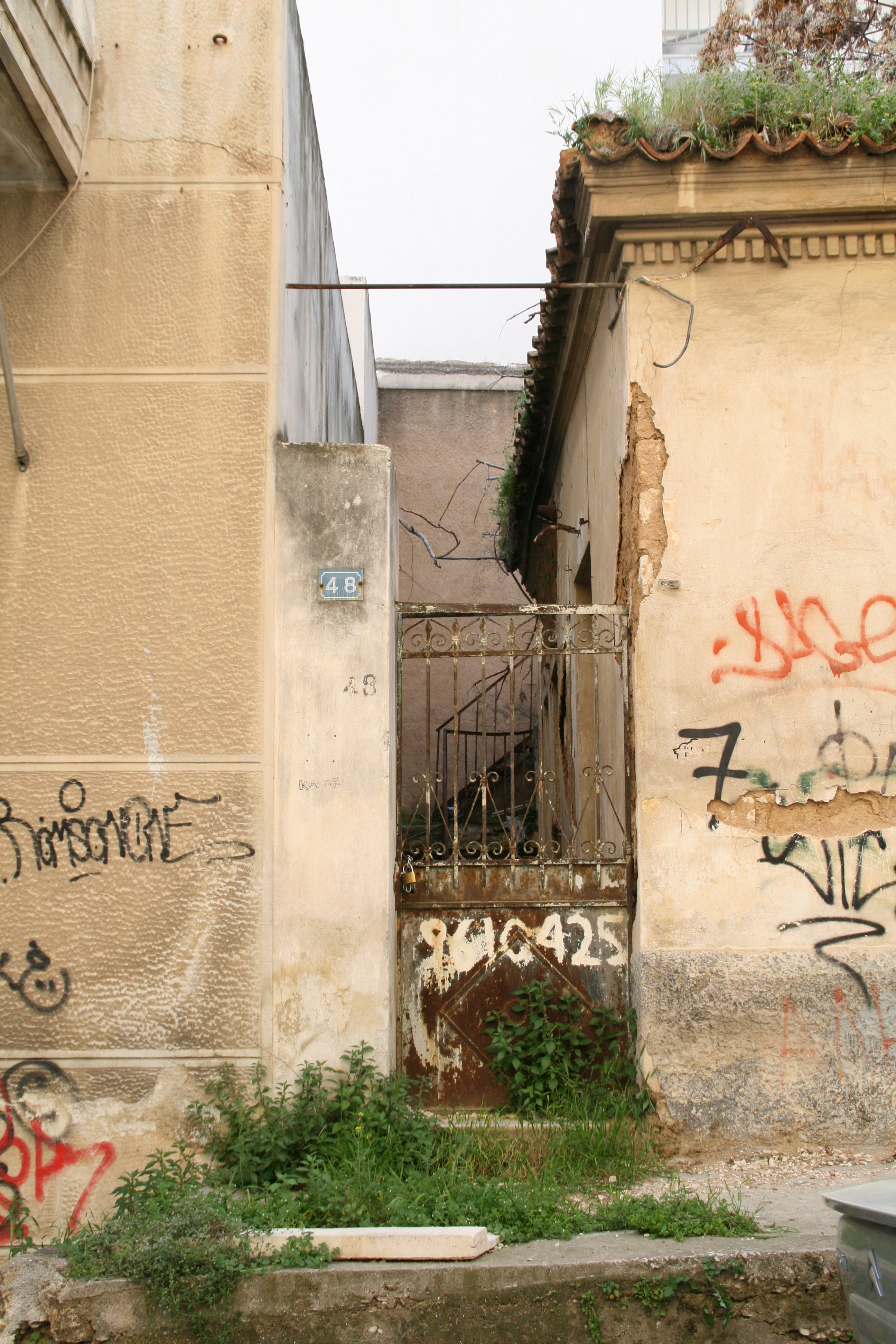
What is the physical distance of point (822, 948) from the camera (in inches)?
178

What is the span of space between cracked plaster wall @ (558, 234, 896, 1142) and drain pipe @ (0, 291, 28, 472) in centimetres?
286

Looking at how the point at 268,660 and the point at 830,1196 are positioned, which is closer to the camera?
the point at 830,1196

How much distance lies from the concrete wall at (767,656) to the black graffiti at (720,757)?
1cm

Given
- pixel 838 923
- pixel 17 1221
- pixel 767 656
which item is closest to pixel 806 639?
pixel 767 656

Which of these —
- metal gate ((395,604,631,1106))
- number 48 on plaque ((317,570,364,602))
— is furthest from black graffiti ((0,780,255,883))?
number 48 on plaque ((317,570,364,602))

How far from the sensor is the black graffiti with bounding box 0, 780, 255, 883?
14.6 feet

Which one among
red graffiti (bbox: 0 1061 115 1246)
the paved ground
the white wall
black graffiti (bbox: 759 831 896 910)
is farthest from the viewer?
the white wall

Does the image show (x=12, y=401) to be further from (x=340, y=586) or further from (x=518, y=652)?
(x=518, y=652)

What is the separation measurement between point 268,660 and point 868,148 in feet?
12.0

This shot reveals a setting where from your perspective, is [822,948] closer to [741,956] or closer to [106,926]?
[741,956]

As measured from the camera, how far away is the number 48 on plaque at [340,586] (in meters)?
4.57

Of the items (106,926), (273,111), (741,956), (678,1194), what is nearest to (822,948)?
(741,956)

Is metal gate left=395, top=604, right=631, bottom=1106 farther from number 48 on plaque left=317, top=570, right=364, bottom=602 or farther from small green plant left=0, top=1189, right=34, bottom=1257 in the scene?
small green plant left=0, top=1189, right=34, bottom=1257

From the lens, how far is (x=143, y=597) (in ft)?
15.0
